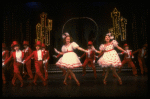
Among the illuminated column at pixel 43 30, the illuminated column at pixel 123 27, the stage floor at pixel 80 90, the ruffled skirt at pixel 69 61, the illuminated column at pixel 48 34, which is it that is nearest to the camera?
the stage floor at pixel 80 90

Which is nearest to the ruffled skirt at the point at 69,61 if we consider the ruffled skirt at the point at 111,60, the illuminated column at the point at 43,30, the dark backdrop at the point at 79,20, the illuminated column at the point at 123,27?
the ruffled skirt at the point at 111,60

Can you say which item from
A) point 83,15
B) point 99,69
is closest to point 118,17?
point 83,15

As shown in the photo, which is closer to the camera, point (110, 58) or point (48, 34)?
point (110, 58)

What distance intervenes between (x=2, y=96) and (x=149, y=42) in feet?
11.1

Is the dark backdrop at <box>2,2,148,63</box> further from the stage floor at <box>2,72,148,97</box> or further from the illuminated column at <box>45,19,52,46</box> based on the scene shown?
the stage floor at <box>2,72,148,97</box>

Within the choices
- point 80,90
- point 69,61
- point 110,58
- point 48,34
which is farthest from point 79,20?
point 80,90

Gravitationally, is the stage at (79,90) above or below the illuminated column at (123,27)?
below

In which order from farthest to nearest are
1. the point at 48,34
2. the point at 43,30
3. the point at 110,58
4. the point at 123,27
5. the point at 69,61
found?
1. the point at 48,34
2. the point at 43,30
3. the point at 123,27
4. the point at 110,58
5. the point at 69,61

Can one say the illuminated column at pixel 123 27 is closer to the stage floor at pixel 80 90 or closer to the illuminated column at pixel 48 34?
the illuminated column at pixel 48 34

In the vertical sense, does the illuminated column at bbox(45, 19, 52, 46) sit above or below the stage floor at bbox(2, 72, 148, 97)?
above

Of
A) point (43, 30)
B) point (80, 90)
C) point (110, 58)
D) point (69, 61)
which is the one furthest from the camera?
point (43, 30)

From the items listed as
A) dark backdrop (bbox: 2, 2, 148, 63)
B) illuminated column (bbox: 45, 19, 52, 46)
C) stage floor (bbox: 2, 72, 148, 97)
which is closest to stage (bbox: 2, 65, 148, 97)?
stage floor (bbox: 2, 72, 148, 97)

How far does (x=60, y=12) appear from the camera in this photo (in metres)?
10.1

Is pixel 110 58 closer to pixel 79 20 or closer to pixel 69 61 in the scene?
pixel 69 61
